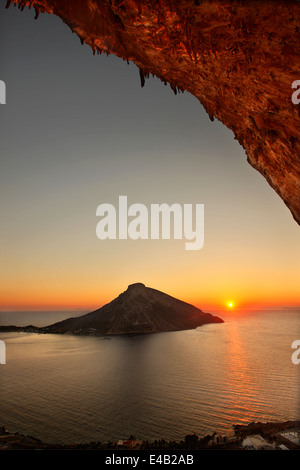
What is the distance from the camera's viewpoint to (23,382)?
4050 centimetres

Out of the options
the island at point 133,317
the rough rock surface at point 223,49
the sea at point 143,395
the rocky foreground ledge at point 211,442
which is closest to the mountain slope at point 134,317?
the island at point 133,317

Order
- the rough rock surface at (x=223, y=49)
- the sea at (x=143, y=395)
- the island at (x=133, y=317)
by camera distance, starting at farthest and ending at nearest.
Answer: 1. the island at (x=133, y=317)
2. the sea at (x=143, y=395)
3. the rough rock surface at (x=223, y=49)

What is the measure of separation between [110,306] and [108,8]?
387 ft

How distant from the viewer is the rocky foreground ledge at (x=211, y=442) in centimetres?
1681

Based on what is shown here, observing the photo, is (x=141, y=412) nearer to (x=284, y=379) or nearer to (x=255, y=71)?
(x=284, y=379)

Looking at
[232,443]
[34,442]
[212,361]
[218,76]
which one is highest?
[218,76]

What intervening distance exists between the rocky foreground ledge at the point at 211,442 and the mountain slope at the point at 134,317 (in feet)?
298

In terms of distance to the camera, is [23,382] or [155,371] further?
[155,371]

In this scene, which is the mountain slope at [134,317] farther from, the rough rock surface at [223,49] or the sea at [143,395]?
the rough rock surface at [223,49]

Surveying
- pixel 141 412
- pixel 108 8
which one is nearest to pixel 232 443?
pixel 141 412

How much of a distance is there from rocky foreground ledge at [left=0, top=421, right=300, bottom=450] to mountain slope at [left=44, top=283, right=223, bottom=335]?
298ft

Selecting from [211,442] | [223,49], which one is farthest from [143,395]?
[223,49]

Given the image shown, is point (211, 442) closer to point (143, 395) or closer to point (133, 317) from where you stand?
point (143, 395)

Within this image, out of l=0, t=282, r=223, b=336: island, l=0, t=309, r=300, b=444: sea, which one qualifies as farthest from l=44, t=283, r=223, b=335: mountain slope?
l=0, t=309, r=300, b=444: sea
